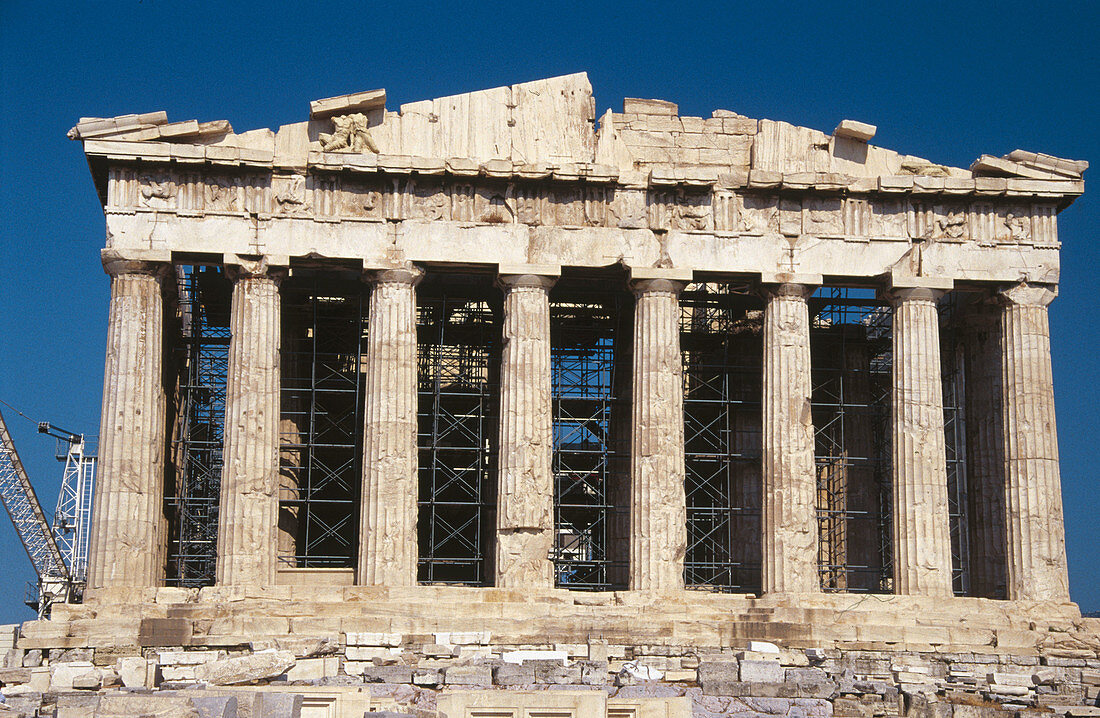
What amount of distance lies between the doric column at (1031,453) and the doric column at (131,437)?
66.6ft

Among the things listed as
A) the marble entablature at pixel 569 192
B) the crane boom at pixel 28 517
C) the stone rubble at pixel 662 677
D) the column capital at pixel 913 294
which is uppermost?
the marble entablature at pixel 569 192

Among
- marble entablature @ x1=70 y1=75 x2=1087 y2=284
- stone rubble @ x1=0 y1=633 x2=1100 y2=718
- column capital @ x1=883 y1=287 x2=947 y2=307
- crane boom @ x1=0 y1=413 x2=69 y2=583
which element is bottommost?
stone rubble @ x1=0 y1=633 x2=1100 y2=718

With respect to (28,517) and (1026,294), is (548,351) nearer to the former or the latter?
(1026,294)

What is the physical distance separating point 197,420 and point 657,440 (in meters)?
14.3

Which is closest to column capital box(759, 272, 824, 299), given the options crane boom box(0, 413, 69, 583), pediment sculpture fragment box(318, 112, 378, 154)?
pediment sculpture fragment box(318, 112, 378, 154)

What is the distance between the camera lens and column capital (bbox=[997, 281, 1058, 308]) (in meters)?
39.3

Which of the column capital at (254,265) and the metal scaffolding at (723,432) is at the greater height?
the column capital at (254,265)

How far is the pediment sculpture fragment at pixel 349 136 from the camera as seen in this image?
125ft

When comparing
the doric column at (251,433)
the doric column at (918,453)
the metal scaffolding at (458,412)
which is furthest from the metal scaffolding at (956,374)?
the doric column at (251,433)

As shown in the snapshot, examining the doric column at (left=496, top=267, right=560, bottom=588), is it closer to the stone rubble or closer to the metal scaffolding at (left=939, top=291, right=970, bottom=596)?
the stone rubble

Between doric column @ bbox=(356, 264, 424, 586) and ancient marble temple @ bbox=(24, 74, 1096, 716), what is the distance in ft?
0.22

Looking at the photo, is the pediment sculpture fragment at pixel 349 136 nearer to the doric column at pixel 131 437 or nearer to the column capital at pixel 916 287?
the doric column at pixel 131 437

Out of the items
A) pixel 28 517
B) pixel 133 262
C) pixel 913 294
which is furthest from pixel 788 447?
pixel 28 517

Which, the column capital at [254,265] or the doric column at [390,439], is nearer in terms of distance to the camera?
the doric column at [390,439]
